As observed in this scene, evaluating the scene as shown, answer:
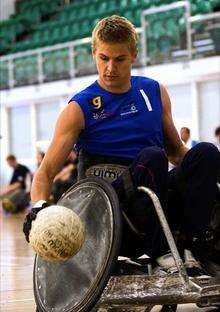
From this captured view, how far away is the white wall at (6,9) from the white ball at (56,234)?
25019 millimetres

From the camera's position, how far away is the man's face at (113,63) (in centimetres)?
388

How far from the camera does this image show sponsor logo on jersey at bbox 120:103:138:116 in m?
4.04

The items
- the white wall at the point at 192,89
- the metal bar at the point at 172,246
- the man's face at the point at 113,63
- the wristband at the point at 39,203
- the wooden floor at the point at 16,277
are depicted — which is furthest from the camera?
the white wall at the point at 192,89

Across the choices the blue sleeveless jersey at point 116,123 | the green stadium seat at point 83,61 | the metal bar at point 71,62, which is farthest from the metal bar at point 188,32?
the blue sleeveless jersey at point 116,123

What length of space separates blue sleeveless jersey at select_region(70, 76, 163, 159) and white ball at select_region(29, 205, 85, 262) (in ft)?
2.25

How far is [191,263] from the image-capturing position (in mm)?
3766

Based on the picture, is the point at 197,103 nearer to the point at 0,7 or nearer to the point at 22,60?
the point at 22,60

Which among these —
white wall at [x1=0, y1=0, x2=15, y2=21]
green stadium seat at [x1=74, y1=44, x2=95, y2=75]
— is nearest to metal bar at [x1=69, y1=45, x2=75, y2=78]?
green stadium seat at [x1=74, y1=44, x2=95, y2=75]

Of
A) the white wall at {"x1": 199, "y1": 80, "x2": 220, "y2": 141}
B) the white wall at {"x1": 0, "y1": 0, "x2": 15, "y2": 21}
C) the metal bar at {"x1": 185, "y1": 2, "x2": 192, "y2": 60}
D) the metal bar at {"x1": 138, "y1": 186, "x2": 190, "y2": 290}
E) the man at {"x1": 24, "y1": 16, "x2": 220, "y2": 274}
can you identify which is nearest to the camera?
the metal bar at {"x1": 138, "y1": 186, "x2": 190, "y2": 290}

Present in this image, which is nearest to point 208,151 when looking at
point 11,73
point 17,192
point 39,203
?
point 39,203

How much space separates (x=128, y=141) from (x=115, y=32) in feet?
1.83

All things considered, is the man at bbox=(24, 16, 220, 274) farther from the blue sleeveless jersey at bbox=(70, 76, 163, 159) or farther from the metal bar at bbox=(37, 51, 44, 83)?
the metal bar at bbox=(37, 51, 44, 83)

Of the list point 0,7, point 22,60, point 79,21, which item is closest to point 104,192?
point 22,60

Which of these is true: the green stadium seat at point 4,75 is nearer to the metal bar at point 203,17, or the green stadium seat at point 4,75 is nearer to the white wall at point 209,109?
the white wall at point 209,109
